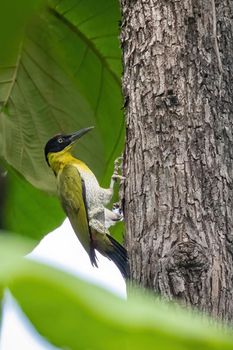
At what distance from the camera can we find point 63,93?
6.15 feet

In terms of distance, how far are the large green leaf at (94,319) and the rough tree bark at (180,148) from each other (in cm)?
133

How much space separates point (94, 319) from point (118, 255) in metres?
2.13

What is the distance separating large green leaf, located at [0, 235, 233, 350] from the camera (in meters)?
0.16

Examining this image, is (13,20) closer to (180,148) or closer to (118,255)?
(180,148)

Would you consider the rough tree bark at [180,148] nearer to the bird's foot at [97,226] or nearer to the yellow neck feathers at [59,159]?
the bird's foot at [97,226]

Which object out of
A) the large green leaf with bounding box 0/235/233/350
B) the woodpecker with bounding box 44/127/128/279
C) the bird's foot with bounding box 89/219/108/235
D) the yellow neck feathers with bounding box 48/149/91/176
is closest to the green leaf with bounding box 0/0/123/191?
the woodpecker with bounding box 44/127/128/279

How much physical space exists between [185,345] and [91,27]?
6.50 feet

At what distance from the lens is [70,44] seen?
83.6 inches

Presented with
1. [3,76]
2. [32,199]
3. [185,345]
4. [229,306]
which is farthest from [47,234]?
A: [185,345]

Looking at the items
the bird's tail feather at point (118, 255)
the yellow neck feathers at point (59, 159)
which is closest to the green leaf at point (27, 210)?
the bird's tail feather at point (118, 255)

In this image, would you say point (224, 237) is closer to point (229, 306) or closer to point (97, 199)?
point (229, 306)

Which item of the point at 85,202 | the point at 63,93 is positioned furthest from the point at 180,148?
the point at 85,202

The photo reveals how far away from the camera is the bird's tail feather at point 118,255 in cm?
201

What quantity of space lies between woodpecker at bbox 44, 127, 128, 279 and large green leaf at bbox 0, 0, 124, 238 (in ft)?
0.44
